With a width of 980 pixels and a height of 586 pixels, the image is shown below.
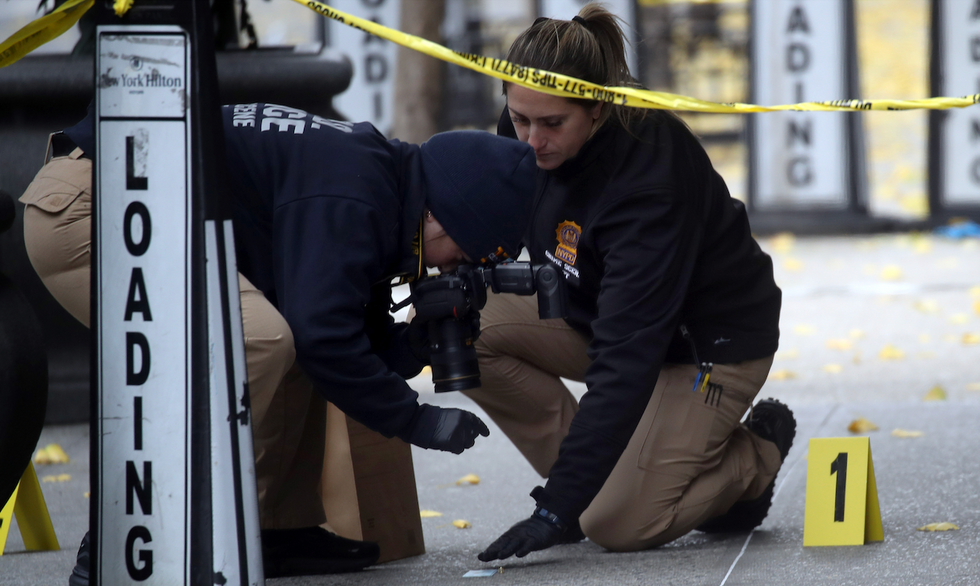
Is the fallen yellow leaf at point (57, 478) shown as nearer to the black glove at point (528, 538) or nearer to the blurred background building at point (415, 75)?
the blurred background building at point (415, 75)

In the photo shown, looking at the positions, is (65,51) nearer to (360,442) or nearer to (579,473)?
(360,442)

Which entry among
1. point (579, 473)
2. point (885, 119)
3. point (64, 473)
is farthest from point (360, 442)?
point (885, 119)

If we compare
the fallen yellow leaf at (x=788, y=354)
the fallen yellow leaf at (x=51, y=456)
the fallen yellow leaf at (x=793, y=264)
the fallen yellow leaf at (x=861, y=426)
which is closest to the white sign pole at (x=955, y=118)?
the fallen yellow leaf at (x=793, y=264)

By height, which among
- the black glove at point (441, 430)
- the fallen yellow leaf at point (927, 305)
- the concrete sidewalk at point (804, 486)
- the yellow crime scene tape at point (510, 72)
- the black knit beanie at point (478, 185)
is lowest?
the concrete sidewalk at point (804, 486)

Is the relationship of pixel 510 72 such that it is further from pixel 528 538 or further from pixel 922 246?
pixel 922 246

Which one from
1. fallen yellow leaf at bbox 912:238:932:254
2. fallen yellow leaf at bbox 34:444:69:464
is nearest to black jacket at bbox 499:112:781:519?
fallen yellow leaf at bbox 34:444:69:464

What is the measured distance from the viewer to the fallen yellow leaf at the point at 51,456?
11.9ft

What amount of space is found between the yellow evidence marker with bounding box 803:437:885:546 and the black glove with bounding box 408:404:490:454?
0.88 metres

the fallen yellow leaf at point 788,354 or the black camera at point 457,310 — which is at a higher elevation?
the black camera at point 457,310

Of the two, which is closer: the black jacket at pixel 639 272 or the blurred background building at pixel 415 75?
the black jacket at pixel 639 272

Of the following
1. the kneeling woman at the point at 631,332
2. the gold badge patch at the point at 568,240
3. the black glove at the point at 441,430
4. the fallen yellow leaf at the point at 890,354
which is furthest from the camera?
the fallen yellow leaf at the point at 890,354

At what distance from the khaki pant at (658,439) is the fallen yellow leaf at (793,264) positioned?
5238 millimetres

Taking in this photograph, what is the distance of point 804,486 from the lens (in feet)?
10.3

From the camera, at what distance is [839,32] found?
356 inches
